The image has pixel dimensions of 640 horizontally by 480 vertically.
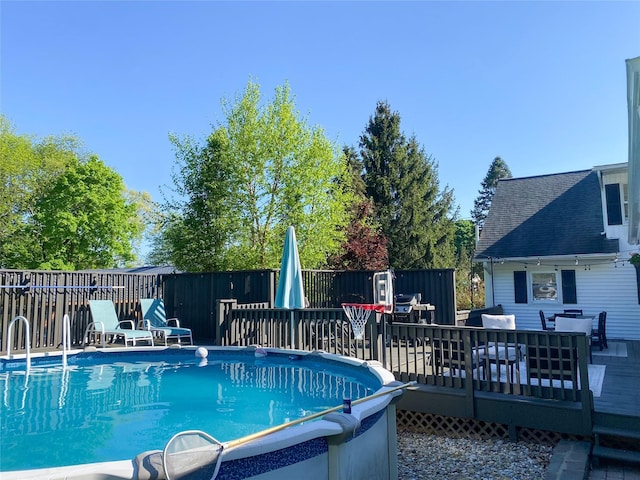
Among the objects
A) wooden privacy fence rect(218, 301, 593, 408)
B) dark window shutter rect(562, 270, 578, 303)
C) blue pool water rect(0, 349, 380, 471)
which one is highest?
dark window shutter rect(562, 270, 578, 303)

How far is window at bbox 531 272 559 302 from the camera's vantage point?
1292cm

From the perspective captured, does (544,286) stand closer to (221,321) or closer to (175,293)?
(221,321)

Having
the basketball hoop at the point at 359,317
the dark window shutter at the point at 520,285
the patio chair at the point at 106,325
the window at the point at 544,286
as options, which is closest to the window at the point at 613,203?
the window at the point at 544,286

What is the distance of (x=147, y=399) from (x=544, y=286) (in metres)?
12.0

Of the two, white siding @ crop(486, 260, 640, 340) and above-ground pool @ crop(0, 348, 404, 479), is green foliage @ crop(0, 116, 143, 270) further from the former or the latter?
white siding @ crop(486, 260, 640, 340)

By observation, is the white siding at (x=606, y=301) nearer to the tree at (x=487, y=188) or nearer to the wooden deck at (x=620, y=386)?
the wooden deck at (x=620, y=386)

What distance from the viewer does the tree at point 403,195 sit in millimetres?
23531

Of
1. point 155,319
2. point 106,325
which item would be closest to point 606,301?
point 155,319

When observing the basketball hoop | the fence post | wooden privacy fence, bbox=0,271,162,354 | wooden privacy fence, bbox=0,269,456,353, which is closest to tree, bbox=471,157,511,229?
wooden privacy fence, bbox=0,269,456,353

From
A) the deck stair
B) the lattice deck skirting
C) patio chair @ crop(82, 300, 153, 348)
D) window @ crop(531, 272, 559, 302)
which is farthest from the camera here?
window @ crop(531, 272, 559, 302)

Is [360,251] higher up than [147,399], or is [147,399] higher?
[360,251]

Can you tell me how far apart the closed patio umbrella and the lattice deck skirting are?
2.63 m

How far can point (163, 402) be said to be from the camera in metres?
4.86

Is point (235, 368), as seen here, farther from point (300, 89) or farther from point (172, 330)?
point (300, 89)
